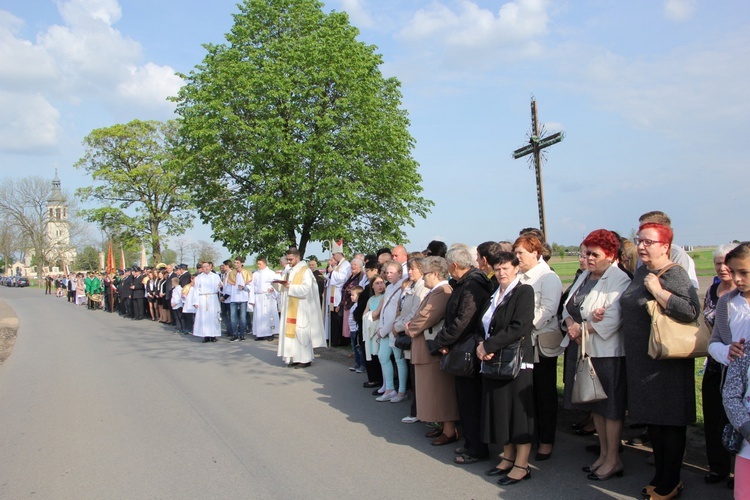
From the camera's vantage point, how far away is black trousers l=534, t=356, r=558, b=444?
205 inches

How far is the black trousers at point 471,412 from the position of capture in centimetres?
521

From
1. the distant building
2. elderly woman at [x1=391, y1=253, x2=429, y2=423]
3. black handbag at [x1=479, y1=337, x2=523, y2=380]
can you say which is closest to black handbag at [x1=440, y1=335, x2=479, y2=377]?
black handbag at [x1=479, y1=337, x2=523, y2=380]

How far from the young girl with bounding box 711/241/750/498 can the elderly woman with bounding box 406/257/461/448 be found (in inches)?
105

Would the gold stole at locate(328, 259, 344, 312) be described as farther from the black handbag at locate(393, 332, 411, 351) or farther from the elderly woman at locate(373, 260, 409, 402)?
the black handbag at locate(393, 332, 411, 351)

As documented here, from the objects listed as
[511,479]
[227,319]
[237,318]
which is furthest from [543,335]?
[227,319]

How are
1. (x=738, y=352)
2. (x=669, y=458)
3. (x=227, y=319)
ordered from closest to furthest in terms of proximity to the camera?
(x=738, y=352) → (x=669, y=458) → (x=227, y=319)

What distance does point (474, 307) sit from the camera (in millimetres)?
5250

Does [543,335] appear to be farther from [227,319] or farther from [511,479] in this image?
[227,319]

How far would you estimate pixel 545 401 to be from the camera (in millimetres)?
5211

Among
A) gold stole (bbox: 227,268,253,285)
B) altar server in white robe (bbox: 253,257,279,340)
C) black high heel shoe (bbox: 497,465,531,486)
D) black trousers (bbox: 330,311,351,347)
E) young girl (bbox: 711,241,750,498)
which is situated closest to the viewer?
young girl (bbox: 711,241,750,498)

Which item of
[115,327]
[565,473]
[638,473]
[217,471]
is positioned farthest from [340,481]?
[115,327]

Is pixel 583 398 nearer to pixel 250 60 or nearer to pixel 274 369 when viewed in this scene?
pixel 274 369

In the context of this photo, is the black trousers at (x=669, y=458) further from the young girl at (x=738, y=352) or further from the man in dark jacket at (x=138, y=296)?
the man in dark jacket at (x=138, y=296)

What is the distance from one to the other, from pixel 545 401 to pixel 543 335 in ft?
2.09
